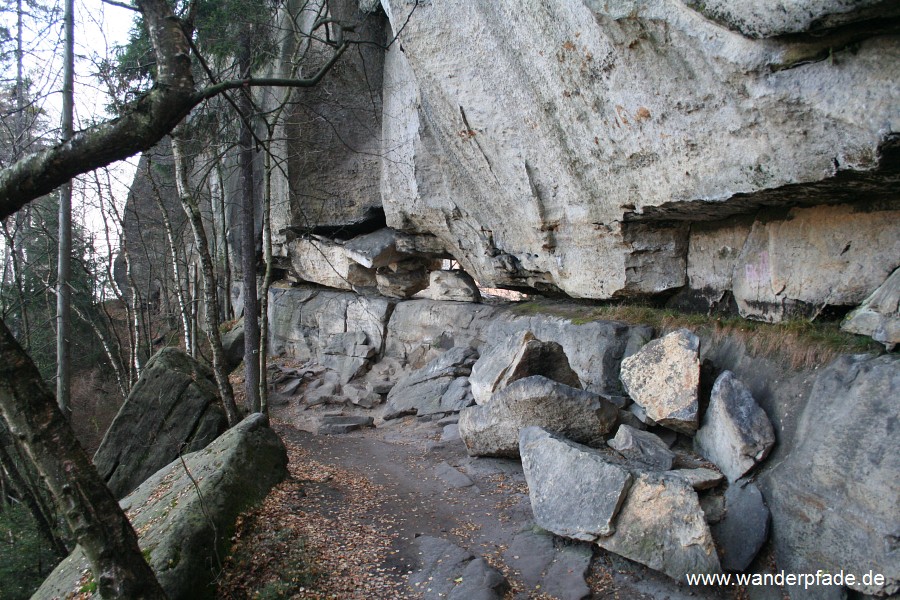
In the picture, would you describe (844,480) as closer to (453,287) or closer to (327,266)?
A: (453,287)

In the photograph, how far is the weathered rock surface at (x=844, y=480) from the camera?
388 centimetres

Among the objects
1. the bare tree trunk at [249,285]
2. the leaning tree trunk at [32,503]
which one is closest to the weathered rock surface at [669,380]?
the bare tree trunk at [249,285]

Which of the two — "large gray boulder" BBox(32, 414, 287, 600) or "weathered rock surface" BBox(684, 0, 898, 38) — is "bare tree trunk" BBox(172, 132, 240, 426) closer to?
"large gray boulder" BBox(32, 414, 287, 600)

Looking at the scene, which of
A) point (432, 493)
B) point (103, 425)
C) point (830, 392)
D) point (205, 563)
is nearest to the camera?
point (205, 563)

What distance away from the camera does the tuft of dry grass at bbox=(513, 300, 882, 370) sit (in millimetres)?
5152

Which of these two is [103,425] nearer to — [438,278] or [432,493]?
[438,278]

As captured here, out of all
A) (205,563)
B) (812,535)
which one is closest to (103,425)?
(205,563)

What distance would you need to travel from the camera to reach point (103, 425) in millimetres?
12328

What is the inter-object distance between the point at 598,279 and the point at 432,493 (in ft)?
13.2

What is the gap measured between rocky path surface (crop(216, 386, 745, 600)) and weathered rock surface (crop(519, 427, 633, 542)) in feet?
0.83

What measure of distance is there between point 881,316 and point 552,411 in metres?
3.09

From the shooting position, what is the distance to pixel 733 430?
518cm

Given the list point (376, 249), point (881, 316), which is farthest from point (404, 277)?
point (881, 316)

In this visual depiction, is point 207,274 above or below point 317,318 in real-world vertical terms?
above
